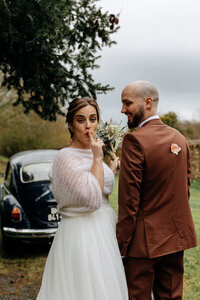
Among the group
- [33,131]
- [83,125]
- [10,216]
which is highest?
[33,131]

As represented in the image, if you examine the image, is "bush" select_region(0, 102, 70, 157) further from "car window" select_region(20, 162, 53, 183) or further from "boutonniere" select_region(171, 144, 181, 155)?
"boutonniere" select_region(171, 144, 181, 155)

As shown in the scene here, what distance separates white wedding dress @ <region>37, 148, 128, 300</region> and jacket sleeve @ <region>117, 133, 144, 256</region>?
17 centimetres

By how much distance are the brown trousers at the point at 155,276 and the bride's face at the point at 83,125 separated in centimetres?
102

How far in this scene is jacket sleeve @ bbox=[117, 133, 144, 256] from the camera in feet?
8.31

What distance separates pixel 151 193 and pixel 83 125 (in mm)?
790

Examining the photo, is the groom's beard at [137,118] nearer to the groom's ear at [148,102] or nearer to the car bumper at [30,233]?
the groom's ear at [148,102]

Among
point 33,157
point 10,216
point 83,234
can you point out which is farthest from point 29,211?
point 83,234

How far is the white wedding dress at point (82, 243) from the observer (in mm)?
2615

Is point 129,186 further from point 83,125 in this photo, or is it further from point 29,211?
point 29,211

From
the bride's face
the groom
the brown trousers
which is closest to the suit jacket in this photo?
the groom

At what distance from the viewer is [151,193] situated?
2613 millimetres

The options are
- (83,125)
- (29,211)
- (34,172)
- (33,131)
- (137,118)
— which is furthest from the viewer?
(33,131)

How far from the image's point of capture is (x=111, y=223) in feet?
9.35

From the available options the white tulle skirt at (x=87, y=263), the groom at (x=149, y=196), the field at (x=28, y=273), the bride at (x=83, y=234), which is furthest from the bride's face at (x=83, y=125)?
the field at (x=28, y=273)
